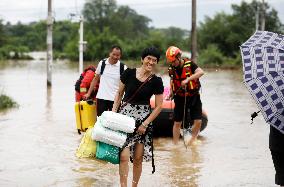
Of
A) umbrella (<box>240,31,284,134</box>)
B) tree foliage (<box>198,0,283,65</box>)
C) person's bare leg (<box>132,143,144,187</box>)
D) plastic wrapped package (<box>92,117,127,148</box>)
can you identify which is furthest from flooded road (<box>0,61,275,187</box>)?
tree foliage (<box>198,0,283,65</box>)

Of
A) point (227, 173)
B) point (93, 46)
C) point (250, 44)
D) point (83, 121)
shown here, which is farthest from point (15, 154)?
point (93, 46)

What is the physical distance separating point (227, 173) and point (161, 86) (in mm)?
1993

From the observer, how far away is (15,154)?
376 inches

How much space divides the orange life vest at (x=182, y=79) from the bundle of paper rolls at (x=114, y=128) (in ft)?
10.0

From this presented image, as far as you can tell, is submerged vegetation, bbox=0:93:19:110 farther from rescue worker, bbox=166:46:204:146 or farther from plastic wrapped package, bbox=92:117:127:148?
plastic wrapped package, bbox=92:117:127:148

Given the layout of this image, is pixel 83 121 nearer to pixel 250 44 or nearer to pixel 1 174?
pixel 1 174

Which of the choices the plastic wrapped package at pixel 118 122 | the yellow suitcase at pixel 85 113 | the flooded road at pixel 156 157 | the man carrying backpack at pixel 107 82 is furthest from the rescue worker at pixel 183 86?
the plastic wrapped package at pixel 118 122

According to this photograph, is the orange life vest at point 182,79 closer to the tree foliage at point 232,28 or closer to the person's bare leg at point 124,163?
the person's bare leg at point 124,163

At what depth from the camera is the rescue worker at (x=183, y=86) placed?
31.0ft

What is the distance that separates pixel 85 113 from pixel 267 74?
4.75 meters

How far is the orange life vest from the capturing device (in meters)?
9.54

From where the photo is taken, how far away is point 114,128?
21.4 ft

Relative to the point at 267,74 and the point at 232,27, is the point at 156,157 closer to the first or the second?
the point at 267,74

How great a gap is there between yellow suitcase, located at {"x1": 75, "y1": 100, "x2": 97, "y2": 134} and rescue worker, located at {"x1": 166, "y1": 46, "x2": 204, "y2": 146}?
121 cm
